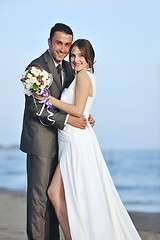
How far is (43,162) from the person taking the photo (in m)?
3.95

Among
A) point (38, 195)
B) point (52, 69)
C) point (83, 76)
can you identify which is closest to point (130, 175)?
point (38, 195)

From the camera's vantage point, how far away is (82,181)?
3781 mm

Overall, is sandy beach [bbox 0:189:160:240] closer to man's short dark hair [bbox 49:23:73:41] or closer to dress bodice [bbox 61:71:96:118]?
dress bodice [bbox 61:71:96:118]

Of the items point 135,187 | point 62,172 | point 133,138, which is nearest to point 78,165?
point 62,172

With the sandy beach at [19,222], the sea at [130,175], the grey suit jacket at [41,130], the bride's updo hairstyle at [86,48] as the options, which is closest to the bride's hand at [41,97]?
the grey suit jacket at [41,130]

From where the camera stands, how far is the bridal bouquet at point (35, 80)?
353 centimetres

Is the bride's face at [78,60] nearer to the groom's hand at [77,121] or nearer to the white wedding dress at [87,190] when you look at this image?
the white wedding dress at [87,190]

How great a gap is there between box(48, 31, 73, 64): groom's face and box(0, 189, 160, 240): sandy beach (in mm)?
2604

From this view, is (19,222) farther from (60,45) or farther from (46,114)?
(60,45)

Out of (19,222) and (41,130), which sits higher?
(41,130)

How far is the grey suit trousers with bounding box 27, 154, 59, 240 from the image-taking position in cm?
392

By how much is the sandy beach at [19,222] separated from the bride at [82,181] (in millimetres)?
1797

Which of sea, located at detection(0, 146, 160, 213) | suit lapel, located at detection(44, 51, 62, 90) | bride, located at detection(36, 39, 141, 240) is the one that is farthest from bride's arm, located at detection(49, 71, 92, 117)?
sea, located at detection(0, 146, 160, 213)

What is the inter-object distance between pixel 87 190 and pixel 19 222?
313 cm
